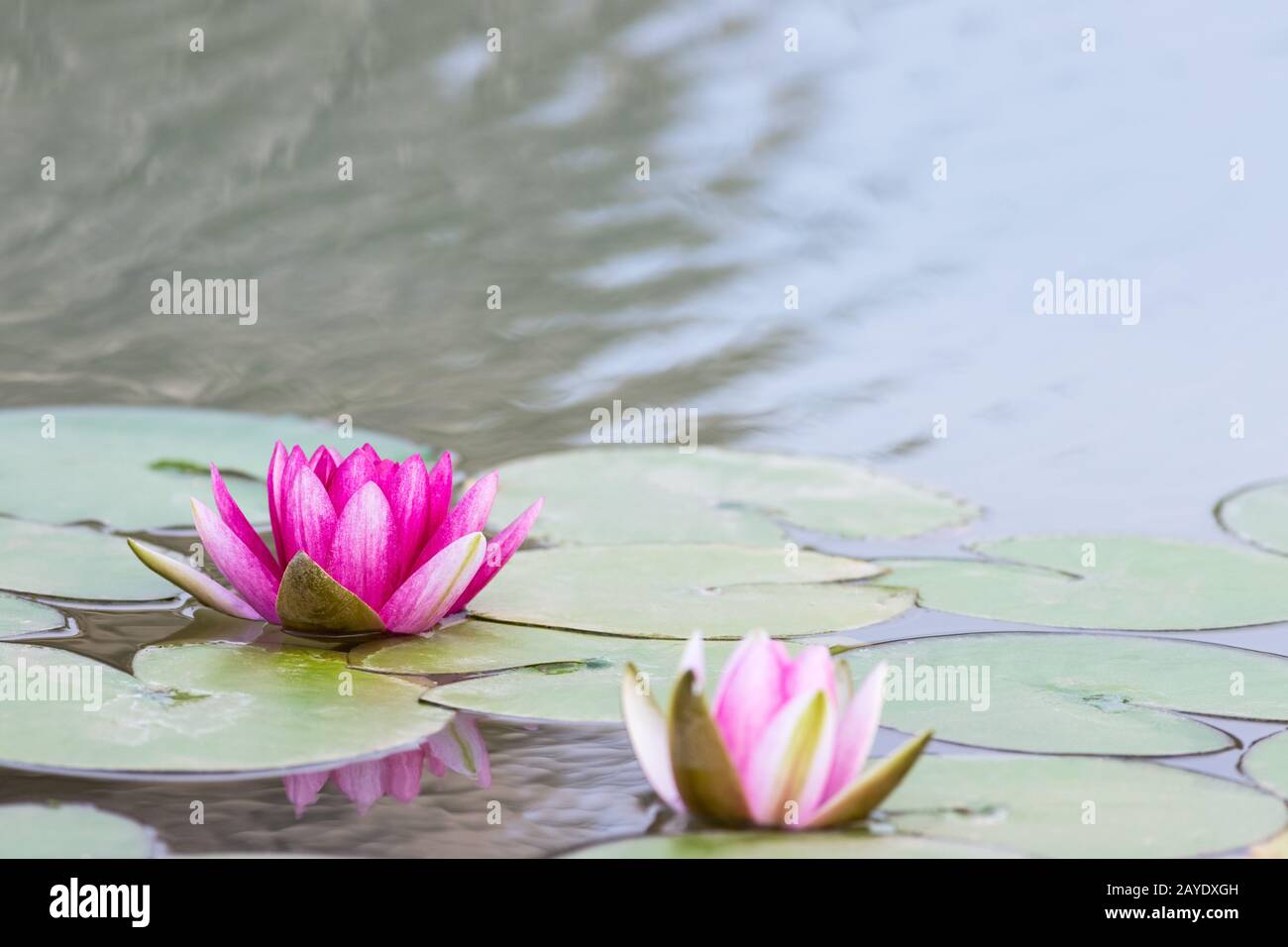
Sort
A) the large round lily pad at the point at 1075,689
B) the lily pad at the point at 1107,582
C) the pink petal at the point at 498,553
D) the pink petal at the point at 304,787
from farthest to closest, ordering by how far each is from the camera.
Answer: the lily pad at the point at 1107,582
the pink petal at the point at 498,553
the large round lily pad at the point at 1075,689
the pink petal at the point at 304,787

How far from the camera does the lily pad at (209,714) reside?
4.71ft

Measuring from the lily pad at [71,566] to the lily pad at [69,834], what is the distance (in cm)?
67

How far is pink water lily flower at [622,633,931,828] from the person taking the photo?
1248mm

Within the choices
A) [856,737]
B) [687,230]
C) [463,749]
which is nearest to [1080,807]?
[856,737]

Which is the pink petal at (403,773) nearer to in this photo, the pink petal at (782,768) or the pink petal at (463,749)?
the pink petal at (463,749)

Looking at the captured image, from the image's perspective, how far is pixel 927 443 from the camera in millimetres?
3082

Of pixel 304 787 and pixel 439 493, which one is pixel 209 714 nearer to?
pixel 304 787

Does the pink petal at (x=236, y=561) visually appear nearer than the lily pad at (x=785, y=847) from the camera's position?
No

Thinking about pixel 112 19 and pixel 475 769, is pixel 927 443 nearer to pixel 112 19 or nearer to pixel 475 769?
pixel 475 769

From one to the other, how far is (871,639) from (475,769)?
2.01 ft

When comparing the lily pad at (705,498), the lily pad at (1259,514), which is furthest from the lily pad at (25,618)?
the lily pad at (1259,514)

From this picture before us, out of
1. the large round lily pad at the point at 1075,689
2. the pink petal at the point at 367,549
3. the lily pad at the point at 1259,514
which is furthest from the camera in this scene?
the lily pad at the point at 1259,514
